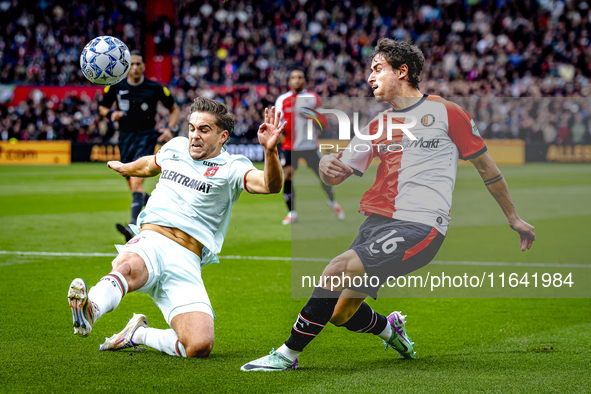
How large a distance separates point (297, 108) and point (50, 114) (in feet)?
66.1

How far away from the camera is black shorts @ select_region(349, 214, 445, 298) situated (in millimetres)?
3941

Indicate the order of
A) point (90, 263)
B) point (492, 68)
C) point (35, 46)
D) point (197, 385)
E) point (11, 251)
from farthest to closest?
point (35, 46)
point (492, 68)
point (11, 251)
point (90, 263)
point (197, 385)

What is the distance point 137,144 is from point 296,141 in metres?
3.07

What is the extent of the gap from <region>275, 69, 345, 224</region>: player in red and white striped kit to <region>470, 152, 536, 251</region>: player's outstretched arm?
6.56m

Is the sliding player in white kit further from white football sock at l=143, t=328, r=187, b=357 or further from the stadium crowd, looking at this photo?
the stadium crowd

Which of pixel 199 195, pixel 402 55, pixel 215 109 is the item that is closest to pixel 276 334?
pixel 199 195

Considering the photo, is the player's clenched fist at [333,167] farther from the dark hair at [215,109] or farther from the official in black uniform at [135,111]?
the official in black uniform at [135,111]

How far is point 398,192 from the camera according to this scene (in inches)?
164

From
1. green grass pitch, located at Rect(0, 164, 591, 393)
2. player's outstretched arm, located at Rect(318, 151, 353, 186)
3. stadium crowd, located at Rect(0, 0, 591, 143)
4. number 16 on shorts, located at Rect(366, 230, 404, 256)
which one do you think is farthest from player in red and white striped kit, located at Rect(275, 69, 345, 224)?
stadium crowd, located at Rect(0, 0, 591, 143)

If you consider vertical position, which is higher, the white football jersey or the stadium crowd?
the stadium crowd

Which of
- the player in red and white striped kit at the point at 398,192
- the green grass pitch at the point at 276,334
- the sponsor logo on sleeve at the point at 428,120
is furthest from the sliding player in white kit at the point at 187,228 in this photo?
the sponsor logo on sleeve at the point at 428,120

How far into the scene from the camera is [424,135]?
423cm

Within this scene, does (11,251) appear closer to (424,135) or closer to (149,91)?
(149,91)

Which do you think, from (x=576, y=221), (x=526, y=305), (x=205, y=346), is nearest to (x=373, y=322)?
(x=205, y=346)
